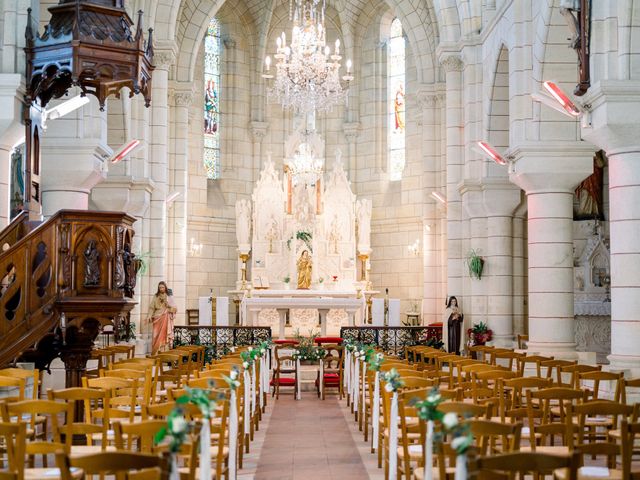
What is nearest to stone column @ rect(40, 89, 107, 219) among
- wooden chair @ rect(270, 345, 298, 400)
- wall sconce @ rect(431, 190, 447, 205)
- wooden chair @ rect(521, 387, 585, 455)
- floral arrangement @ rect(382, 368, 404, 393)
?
wooden chair @ rect(270, 345, 298, 400)

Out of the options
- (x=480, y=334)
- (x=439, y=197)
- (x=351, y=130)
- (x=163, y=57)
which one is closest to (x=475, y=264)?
(x=480, y=334)

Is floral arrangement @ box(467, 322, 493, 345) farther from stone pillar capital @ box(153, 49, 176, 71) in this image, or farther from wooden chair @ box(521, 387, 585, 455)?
wooden chair @ box(521, 387, 585, 455)

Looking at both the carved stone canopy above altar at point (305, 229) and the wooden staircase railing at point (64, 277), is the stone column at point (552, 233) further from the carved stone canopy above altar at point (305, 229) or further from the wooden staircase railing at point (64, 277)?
the carved stone canopy above altar at point (305, 229)

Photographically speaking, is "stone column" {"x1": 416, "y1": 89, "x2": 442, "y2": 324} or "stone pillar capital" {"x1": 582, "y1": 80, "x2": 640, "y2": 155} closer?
"stone pillar capital" {"x1": 582, "y1": 80, "x2": 640, "y2": 155}

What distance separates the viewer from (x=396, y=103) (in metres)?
34.7

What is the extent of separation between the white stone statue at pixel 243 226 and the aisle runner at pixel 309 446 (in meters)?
15.1

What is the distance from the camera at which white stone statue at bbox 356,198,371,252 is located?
31750mm

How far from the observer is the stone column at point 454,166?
81.4 feet

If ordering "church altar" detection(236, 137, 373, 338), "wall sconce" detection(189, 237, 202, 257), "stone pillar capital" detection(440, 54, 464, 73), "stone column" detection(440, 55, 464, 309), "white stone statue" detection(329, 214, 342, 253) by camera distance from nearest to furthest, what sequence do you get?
"stone column" detection(440, 55, 464, 309)
"stone pillar capital" detection(440, 54, 464, 73)
"church altar" detection(236, 137, 373, 338)
"white stone statue" detection(329, 214, 342, 253)
"wall sconce" detection(189, 237, 202, 257)

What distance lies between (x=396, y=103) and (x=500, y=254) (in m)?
13.6

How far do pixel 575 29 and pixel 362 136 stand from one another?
21442 mm

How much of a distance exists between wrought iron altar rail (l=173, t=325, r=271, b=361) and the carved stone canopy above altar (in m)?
7.13

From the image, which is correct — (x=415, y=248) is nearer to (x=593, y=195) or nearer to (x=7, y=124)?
(x=593, y=195)

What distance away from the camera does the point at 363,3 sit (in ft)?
112
